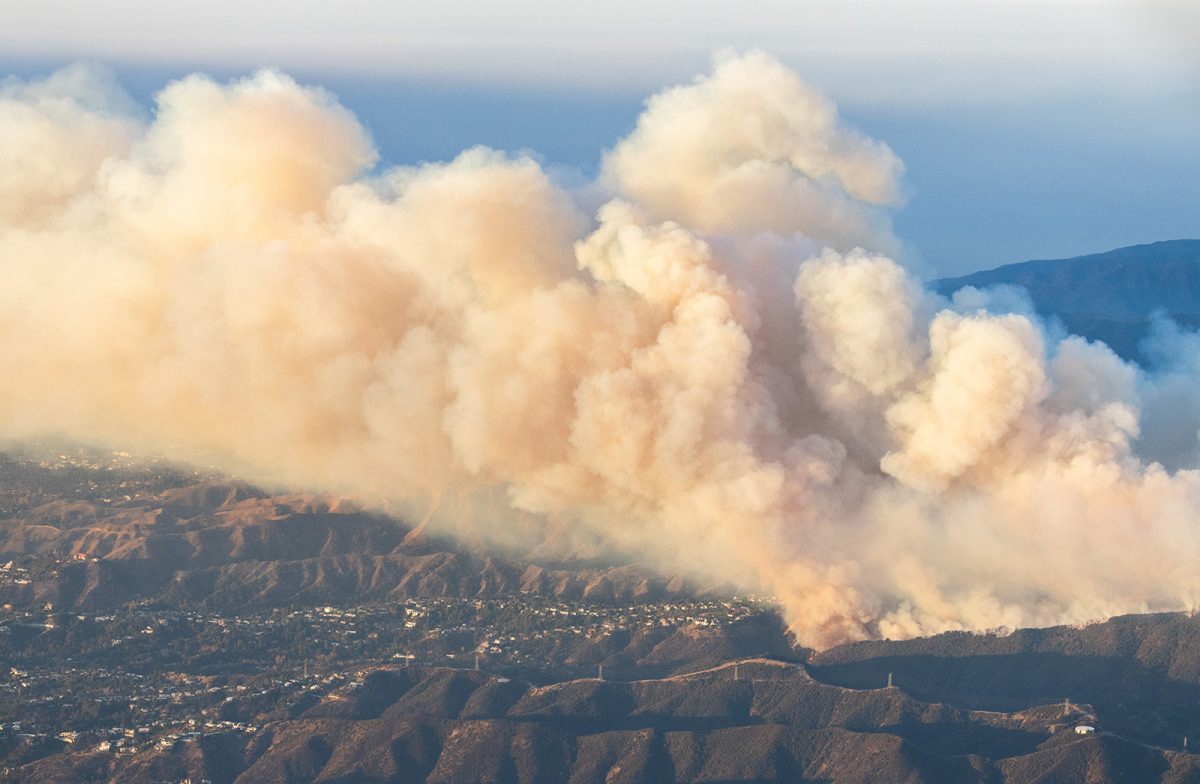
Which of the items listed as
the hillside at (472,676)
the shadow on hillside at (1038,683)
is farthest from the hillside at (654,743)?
the shadow on hillside at (1038,683)

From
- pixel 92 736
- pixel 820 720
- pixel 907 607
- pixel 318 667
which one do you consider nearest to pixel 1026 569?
pixel 907 607

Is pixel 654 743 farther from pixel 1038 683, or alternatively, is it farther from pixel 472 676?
pixel 1038 683

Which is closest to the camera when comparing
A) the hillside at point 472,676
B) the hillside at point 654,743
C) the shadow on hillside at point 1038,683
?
the hillside at point 654,743

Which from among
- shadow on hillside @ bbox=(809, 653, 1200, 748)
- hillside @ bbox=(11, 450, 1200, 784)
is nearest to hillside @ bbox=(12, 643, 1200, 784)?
hillside @ bbox=(11, 450, 1200, 784)

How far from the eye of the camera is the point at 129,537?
12719 cm

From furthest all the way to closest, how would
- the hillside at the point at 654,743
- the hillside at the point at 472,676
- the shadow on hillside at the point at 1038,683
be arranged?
the shadow on hillside at the point at 1038,683
the hillside at the point at 472,676
the hillside at the point at 654,743

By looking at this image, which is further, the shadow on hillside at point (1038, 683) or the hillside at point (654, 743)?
the shadow on hillside at point (1038, 683)

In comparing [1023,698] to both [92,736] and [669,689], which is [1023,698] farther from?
[92,736]

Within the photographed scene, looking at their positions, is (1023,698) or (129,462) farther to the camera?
(129,462)

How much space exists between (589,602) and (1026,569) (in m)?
22.8

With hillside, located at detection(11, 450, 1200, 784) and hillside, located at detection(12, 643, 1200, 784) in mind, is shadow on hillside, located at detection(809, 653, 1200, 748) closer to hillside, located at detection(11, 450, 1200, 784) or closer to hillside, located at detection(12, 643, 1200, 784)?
hillside, located at detection(11, 450, 1200, 784)

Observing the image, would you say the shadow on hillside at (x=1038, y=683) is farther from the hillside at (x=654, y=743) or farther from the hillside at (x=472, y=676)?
the hillside at (x=654, y=743)

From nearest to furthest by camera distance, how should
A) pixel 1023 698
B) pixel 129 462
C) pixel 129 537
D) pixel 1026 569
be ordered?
1. pixel 1023 698
2. pixel 1026 569
3. pixel 129 537
4. pixel 129 462

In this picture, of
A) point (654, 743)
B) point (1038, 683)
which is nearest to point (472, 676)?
point (654, 743)
